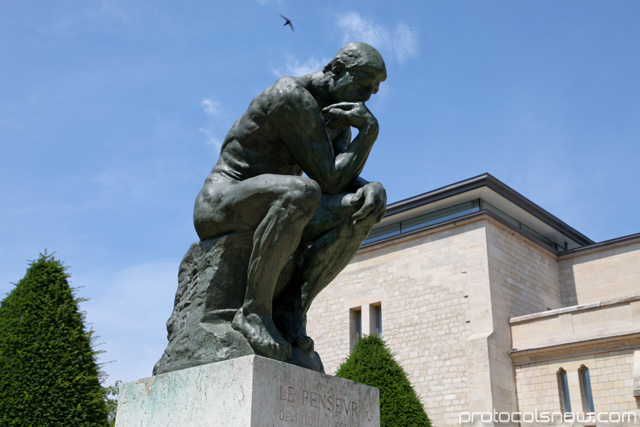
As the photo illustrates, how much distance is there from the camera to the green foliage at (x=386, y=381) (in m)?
15.7

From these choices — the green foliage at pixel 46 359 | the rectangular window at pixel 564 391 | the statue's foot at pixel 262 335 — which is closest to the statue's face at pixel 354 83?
the statue's foot at pixel 262 335

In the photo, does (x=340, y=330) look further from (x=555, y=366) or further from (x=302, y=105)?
(x=302, y=105)

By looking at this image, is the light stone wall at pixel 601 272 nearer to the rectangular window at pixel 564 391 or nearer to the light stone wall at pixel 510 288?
the light stone wall at pixel 510 288

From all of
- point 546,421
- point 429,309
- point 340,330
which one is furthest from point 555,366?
point 340,330

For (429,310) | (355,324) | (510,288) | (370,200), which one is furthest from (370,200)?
(355,324)

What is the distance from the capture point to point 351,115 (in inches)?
158

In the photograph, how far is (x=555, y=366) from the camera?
19797 mm

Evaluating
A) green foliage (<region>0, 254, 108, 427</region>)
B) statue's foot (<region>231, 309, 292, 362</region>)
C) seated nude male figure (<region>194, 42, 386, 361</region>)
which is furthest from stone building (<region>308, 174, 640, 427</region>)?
statue's foot (<region>231, 309, 292, 362</region>)

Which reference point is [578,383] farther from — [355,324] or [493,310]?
[355,324]

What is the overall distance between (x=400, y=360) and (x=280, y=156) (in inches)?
736

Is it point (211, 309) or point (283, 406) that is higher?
point (211, 309)

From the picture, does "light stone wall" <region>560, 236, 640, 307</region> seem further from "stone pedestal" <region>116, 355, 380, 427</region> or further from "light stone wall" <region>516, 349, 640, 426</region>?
"stone pedestal" <region>116, 355, 380, 427</region>

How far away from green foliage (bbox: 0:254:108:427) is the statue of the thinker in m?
8.16

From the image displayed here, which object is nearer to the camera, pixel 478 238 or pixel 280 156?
pixel 280 156
